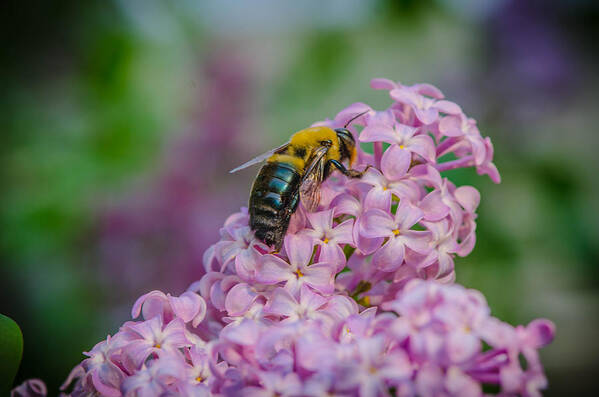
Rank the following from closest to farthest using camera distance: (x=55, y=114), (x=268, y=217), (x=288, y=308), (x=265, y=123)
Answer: (x=288, y=308) < (x=268, y=217) < (x=265, y=123) < (x=55, y=114)

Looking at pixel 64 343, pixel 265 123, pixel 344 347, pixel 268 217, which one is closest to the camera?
pixel 344 347

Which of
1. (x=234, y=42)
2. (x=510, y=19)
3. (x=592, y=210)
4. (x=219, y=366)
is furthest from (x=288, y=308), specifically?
(x=234, y=42)

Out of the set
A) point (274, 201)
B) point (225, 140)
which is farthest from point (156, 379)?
point (225, 140)

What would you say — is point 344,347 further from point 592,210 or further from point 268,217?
point 592,210

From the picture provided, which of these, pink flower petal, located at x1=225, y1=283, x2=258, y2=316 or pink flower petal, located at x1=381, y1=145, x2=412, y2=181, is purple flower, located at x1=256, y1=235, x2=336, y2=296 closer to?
pink flower petal, located at x1=225, y1=283, x2=258, y2=316

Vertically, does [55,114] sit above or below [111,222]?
above

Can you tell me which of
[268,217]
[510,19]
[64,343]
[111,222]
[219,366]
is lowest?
[64,343]

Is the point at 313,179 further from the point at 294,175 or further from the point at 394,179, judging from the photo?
the point at 394,179
